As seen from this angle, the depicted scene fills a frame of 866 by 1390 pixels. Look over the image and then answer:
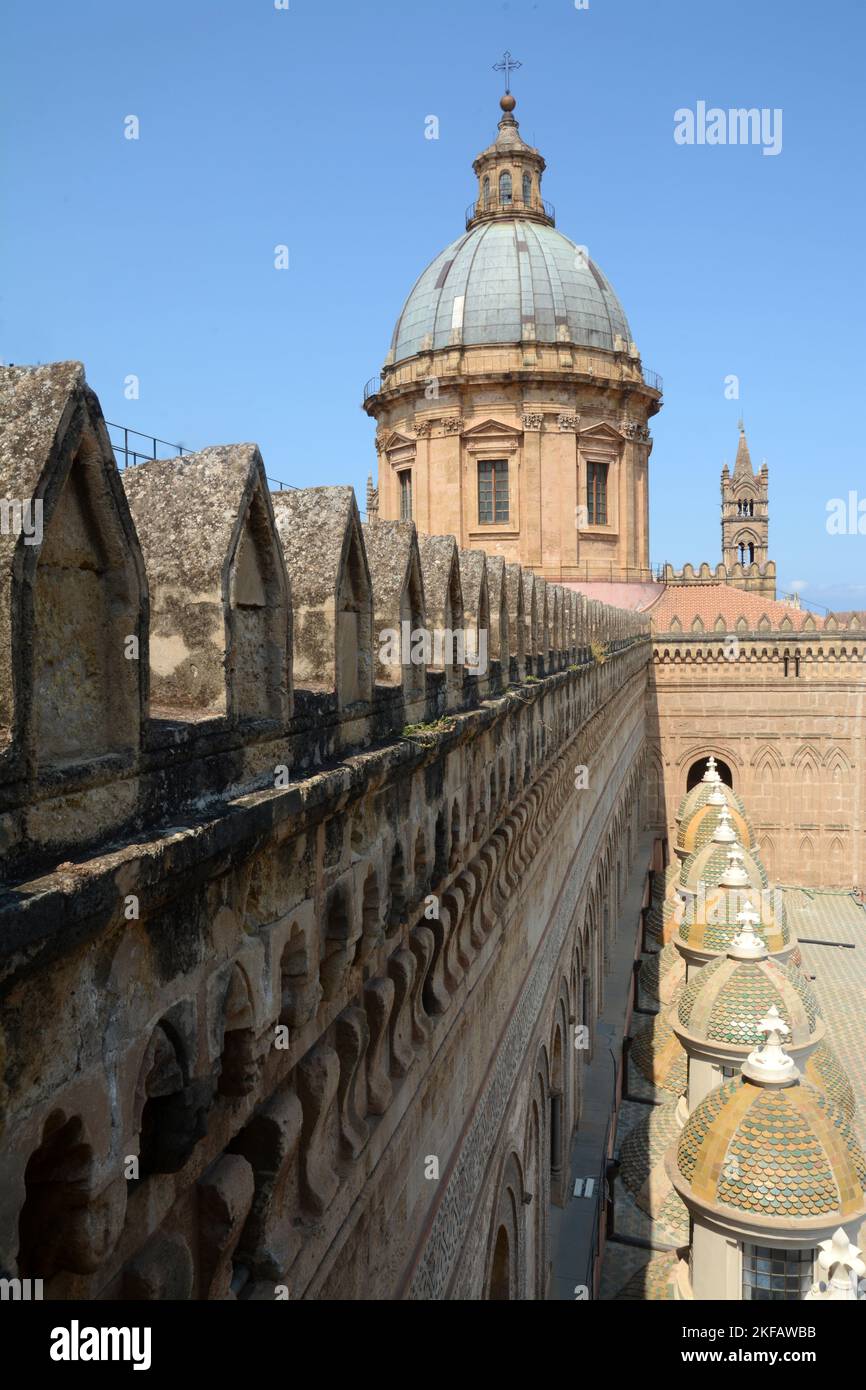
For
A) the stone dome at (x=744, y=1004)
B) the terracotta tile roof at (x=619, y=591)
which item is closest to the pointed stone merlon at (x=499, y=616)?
the stone dome at (x=744, y=1004)

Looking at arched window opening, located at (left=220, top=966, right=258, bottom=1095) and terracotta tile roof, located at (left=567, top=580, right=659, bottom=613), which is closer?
arched window opening, located at (left=220, top=966, right=258, bottom=1095)

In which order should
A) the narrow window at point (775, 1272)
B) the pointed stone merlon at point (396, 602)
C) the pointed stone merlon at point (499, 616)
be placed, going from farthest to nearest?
the narrow window at point (775, 1272)
the pointed stone merlon at point (499, 616)
the pointed stone merlon at point (396, 602)

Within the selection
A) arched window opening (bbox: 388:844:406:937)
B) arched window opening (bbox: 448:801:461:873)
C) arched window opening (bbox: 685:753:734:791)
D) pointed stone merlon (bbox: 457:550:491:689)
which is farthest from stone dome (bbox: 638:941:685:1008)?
arched window opening (bbox: 388:844:406:937)

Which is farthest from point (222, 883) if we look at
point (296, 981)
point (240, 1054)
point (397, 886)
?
Answer: point (397, 886)

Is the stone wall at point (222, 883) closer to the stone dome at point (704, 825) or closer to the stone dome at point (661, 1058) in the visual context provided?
the stone dome at point (661, 1058)

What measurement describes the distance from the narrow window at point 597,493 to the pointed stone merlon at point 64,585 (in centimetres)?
3132

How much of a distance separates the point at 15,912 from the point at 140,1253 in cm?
125

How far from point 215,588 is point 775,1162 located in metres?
7.99

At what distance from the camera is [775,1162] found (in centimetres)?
882

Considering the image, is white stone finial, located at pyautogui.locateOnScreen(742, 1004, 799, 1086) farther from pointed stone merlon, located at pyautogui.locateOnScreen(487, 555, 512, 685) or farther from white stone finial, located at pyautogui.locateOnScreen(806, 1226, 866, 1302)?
pointed stone merlon, located at pyautogui.locateOnScreen(487, 555, 512, 685)

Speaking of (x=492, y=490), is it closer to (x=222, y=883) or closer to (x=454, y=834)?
(x=454, y=834)

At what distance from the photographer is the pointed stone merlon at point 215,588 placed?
2.94 m

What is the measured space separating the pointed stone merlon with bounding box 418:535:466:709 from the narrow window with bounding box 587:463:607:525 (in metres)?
28.1

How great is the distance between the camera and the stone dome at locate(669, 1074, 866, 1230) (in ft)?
28.0
